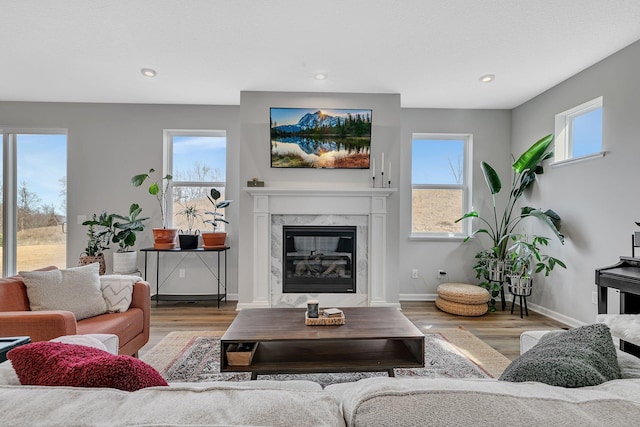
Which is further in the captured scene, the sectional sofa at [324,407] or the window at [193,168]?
the window at [193,168]

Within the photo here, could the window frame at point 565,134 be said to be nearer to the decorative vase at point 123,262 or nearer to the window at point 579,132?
the window at point 579,132

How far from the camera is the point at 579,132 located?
10.8 ft

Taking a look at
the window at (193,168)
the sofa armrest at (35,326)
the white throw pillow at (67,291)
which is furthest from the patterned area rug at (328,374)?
the window at (193,168)

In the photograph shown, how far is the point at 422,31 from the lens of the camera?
97.1 inches

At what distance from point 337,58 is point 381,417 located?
2974mm

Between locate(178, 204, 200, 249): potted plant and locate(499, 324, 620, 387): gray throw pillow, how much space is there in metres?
3.68

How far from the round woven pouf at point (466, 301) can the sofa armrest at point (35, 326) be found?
3.44 metres

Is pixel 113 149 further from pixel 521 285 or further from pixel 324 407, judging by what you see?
pixel 521 285

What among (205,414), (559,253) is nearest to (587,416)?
(205,414)

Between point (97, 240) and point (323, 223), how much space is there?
2.73 m

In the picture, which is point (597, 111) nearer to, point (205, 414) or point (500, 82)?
point (500, 82)

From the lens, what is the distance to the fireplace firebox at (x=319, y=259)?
3719 millimetres

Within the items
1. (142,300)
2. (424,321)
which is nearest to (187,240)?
(142,300)

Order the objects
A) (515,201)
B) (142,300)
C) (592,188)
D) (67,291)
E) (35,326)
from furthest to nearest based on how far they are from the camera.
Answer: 1. (515,201)
2. (592,188)
3. (142,300)
4. (67,291)
5. (35,326)
